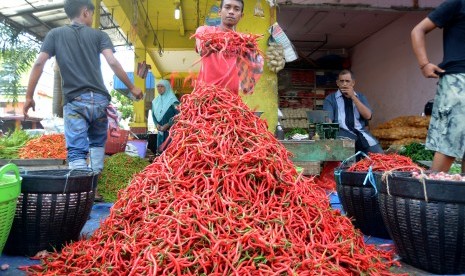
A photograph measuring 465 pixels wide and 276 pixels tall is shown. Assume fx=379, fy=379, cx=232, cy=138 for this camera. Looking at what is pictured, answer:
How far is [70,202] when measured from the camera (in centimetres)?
265

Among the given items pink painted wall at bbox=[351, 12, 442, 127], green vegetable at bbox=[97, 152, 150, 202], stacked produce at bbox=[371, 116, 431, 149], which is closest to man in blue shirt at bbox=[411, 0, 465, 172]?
green vegetable at bbox=[97, 152, 150, 202]

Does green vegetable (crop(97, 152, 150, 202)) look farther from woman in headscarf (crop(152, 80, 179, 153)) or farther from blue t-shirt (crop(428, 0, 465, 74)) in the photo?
blue t-shirt (crop(428, 0, 465, 74))

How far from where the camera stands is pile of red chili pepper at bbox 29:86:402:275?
6.12ft

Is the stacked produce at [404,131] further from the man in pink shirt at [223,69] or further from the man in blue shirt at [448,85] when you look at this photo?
the man in pink shirt at [223,69]

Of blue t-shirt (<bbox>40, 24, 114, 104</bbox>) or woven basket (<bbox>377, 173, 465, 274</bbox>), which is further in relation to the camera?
blue t-shirt (<bbox>40, 24, 114, 104</bbox>)

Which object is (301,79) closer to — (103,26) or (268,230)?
(103,26)

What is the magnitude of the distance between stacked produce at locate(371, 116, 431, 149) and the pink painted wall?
90 cm

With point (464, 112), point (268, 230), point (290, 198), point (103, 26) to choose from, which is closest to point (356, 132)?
point (464, 112)

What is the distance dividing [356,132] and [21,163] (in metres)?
4.40

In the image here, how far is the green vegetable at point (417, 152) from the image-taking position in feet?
20.8

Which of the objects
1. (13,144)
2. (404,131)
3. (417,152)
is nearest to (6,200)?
(13,144)

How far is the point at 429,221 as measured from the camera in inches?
87.7

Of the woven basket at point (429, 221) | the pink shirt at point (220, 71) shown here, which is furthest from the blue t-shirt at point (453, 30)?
the pink shirt at point (220, 71)

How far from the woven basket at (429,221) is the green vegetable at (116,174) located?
3108 millimetres
